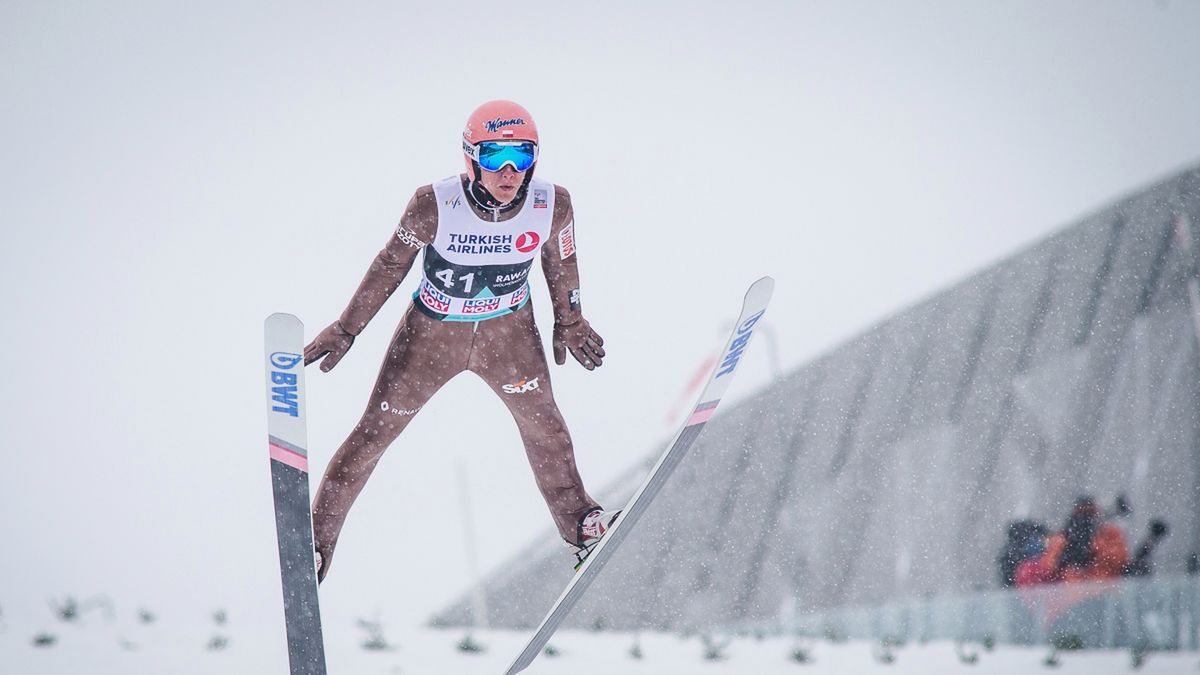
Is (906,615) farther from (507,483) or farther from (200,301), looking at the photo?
(200,301)

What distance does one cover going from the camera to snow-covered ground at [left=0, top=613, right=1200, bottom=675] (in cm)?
441

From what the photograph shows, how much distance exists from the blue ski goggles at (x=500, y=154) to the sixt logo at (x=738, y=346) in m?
1.05

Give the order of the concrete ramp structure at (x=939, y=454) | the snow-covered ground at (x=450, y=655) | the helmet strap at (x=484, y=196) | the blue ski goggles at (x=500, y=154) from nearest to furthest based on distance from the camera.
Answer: the blue ski goggles at (x=500, y=154), the helmet strap at (x=484, y=196), the snow-covered ground at (x=450, y=655), the concrete ramp structure at (x=939, y=454)

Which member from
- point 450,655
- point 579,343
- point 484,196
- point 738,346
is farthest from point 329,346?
point 450,655

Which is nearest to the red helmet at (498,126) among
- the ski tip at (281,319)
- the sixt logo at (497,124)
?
the sixt logo at (497,124)

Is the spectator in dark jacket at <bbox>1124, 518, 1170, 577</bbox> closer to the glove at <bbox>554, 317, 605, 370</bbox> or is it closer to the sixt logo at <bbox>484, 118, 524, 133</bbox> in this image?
the glove at <bbox>554, 317, 605, 370</bbox>

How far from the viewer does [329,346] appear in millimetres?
3363

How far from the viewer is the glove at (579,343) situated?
3648 millimetres

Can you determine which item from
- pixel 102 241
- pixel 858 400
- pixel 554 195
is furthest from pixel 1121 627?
pixel 102 241

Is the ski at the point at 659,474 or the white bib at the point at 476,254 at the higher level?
the white bib at the point at 476,254

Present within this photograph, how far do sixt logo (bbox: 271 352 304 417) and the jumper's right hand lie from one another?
11.2 inches

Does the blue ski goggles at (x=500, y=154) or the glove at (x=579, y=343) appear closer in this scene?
the blue ski goggles at (x=500, y=154)

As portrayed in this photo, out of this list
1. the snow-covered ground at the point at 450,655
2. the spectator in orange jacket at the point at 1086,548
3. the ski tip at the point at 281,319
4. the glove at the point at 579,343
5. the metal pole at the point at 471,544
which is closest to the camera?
the ski tip at the point at 281,319

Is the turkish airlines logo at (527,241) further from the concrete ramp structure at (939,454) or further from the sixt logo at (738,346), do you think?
the concrete ramp structure at (939,454)
